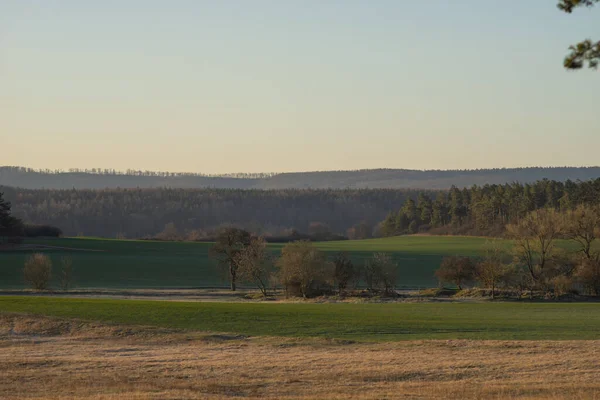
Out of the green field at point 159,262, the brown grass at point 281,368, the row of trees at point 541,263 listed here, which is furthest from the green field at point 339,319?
the green field at point 159,262

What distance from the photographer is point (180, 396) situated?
18734mm

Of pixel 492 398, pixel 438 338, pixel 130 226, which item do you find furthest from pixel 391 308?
pixel 130 226

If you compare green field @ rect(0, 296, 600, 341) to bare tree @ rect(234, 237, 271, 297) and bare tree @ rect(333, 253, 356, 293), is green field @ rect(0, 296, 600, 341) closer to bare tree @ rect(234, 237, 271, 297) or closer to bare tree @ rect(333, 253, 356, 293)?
bare tree @ rect(333, 253, 356, 293)

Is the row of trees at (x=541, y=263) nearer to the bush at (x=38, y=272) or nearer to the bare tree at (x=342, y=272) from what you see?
the bare tree at (x=342, y=272)

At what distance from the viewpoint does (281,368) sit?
23.0 meters

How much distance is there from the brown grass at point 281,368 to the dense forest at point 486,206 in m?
93.4

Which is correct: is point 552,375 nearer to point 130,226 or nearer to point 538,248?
point 538,248

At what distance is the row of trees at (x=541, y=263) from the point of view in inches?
2431

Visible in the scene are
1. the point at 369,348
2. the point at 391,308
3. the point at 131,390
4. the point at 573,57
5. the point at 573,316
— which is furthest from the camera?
the point at 391,308

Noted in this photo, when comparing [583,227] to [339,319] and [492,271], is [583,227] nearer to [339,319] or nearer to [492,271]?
[492,271]

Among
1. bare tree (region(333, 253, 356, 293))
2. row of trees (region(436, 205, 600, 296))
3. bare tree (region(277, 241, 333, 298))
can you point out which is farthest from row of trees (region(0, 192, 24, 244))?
row of trees (region(436, 205, 600, 296))

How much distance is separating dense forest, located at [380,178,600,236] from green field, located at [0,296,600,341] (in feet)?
263

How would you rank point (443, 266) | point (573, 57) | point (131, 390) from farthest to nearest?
point (443, 266)
point (131, 390)
point (573, 57)

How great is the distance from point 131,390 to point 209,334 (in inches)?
453
